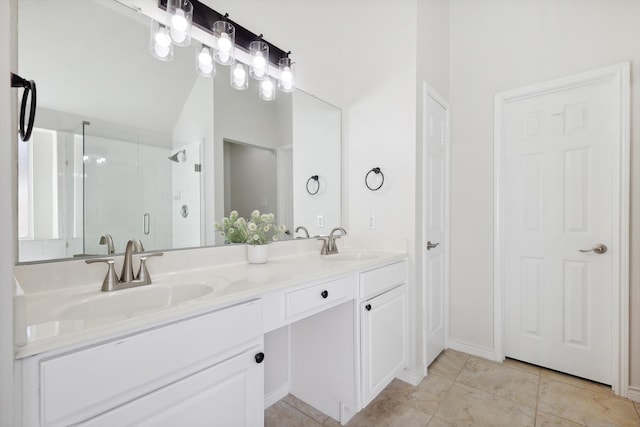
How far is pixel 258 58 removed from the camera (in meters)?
1.65

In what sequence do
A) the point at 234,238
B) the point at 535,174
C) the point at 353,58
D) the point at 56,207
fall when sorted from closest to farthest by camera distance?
the point at 56,207 < the point at 234,238 < the point at 535,174 < the point at 353,58

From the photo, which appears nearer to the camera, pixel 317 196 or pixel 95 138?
pixel 95 138

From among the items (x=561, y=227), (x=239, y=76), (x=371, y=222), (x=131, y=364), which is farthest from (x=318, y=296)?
(x=561, y=227)

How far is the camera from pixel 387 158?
6.81ft

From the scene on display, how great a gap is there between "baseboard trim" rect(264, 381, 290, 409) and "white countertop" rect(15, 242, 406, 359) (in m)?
0.80

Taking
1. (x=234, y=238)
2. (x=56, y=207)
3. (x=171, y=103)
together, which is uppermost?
(x=171, y=103)

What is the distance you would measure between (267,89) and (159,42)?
0.63 meters

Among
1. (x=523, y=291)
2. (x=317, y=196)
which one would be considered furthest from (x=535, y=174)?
(x=317, y=196)

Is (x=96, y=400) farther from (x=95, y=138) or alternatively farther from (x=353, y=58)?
(x=353, y=58)

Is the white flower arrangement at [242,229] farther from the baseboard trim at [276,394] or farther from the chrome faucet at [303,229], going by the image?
the baseboard trim at [276,394]

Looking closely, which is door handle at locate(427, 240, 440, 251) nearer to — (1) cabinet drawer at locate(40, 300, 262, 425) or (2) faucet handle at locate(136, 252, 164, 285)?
(1) cabinet drawer at locate(40, 300, 262, 425)

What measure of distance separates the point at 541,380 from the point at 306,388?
1603 millimetres

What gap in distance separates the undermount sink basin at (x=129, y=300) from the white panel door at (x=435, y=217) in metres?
1.54

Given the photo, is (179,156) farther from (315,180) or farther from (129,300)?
(315,180)
